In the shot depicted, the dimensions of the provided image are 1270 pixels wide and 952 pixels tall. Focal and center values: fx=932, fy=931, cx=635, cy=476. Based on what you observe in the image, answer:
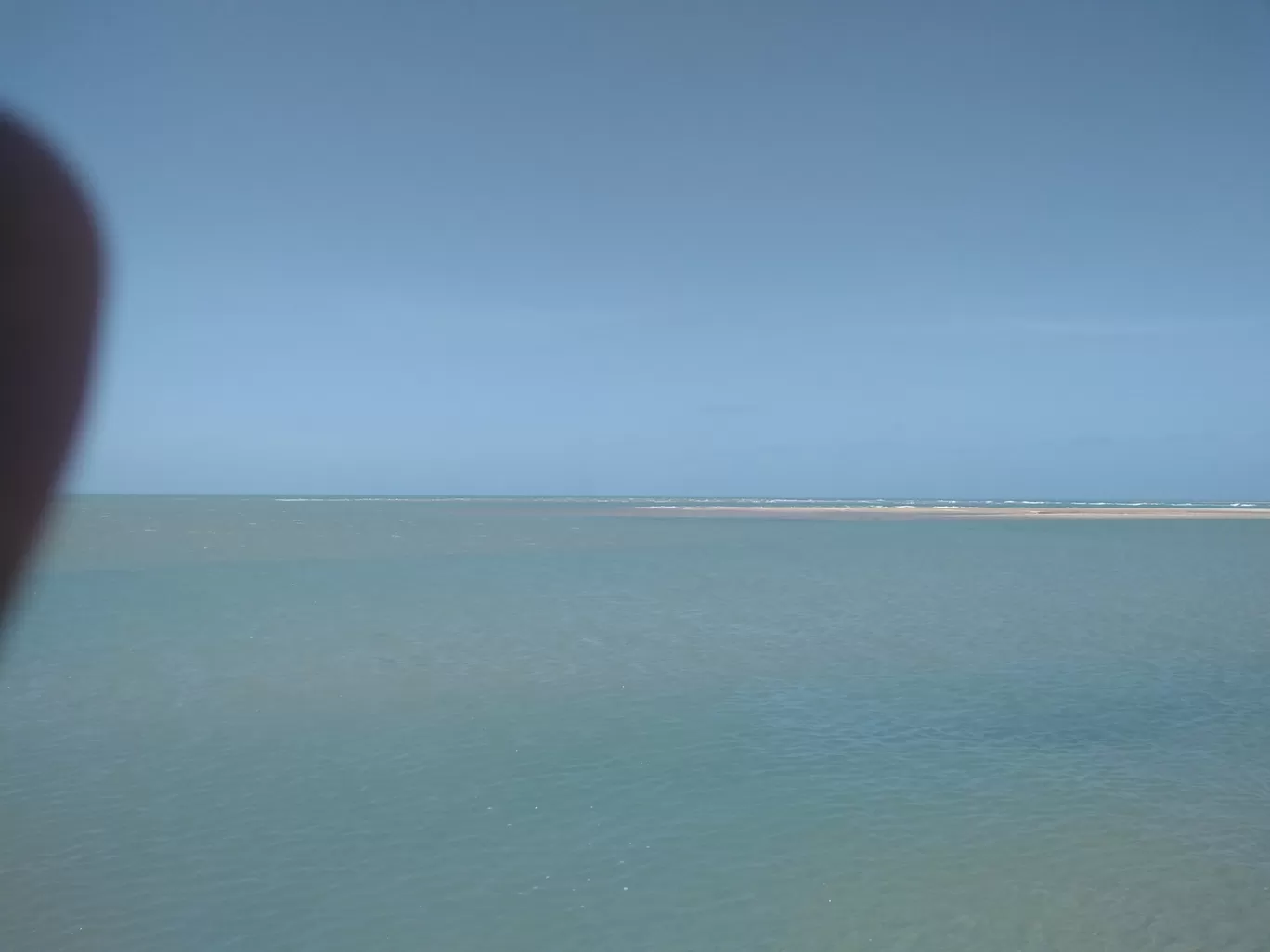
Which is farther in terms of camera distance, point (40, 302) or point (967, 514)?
point (967, 514)

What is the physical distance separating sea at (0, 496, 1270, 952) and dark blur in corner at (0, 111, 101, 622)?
3.21m

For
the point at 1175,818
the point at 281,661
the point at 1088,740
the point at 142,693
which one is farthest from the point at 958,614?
the point at 142,693

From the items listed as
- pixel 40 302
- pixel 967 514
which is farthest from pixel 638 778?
pixel 967 514

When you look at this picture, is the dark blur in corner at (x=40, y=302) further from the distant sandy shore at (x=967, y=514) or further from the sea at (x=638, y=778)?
the distant sandy shore at (x=967, y=514)

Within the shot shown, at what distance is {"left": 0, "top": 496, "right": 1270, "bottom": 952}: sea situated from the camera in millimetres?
6168

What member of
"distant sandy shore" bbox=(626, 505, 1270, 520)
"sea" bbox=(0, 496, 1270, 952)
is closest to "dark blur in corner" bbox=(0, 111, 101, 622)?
"sea" bbox=(0, 496, 1270, 952)

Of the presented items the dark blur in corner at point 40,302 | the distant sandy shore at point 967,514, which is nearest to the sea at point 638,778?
the dark blur in corner at point 40,302

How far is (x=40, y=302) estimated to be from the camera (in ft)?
22.5

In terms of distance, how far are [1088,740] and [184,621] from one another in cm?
1573

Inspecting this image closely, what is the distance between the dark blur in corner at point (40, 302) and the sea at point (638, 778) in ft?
10.5

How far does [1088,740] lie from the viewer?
980cm

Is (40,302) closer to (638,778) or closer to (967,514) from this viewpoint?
(638,778)

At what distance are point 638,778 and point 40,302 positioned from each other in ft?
20.7

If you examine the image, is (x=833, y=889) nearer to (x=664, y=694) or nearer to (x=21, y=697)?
(x=664, y=694)
